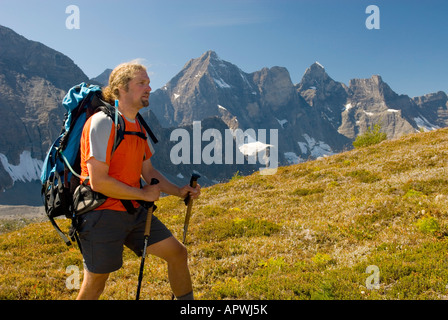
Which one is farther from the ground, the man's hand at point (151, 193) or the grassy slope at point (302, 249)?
the man's hand at point (151, 193)

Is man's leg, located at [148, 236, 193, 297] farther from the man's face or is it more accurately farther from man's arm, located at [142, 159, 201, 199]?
the man's face

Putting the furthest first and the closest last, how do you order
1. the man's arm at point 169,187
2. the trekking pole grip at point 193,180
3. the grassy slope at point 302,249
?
the grassy slope at point 302,249, the man's arm at point 169,187, the trekking pole grip at point 193,180

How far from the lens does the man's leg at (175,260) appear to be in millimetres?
5062

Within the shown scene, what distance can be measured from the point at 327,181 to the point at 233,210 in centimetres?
670

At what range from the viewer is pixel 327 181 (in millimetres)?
18078

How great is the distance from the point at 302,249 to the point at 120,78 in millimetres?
7265

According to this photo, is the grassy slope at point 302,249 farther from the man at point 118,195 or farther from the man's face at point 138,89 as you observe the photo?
the man's face at point 138,89

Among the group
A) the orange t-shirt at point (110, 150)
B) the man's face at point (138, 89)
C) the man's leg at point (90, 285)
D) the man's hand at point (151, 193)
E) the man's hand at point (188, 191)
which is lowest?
the man's leg at point (90, 285)

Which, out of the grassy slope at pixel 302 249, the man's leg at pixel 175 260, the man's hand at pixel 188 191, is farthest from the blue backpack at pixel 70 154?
the grassy slope at pixel 302 249

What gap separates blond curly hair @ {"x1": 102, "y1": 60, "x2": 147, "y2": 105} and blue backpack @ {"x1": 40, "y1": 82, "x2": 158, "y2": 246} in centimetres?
16

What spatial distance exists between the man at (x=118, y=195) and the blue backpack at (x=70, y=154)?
0.19m
